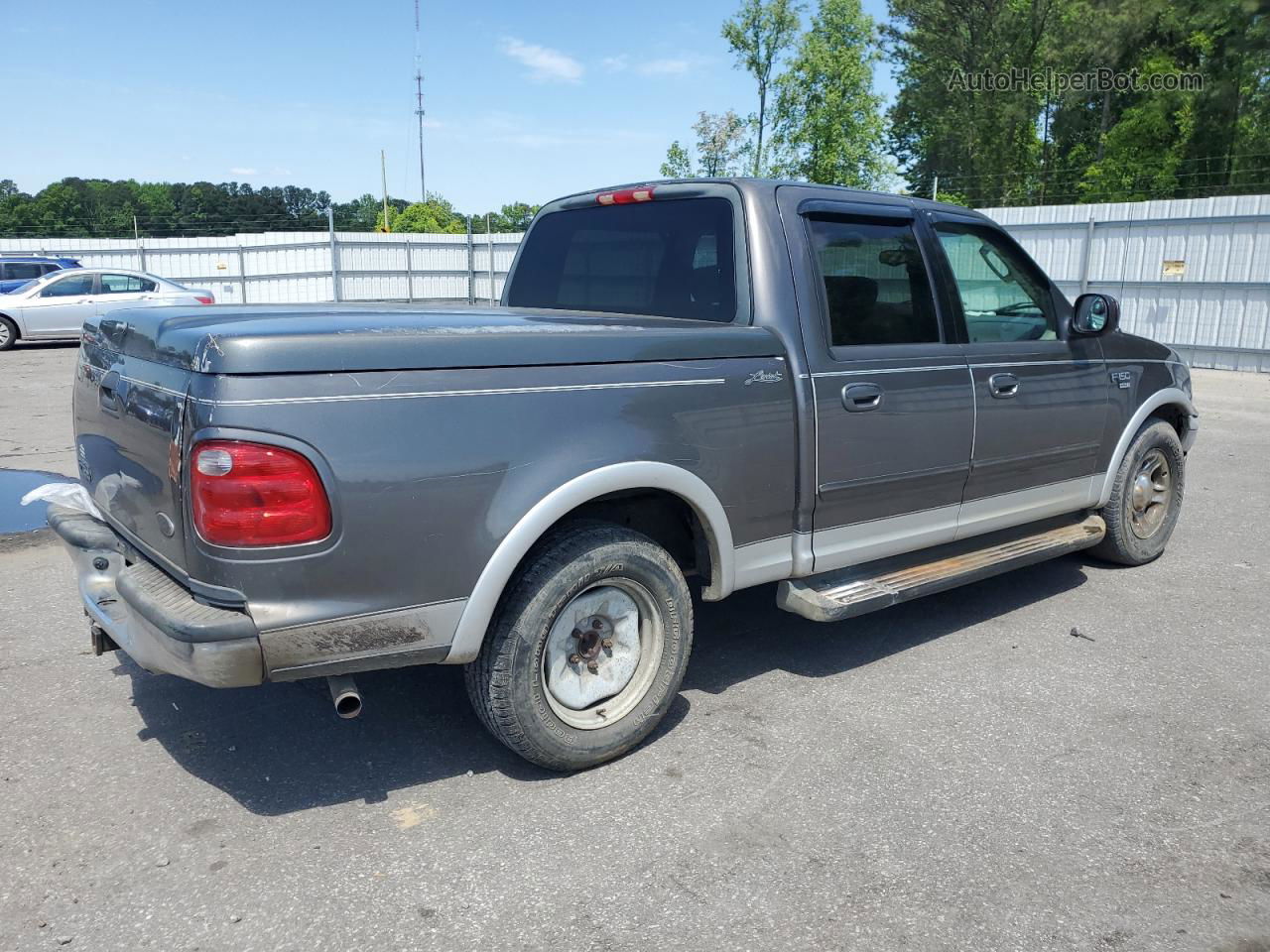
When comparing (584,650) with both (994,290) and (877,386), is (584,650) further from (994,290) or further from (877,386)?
(994,290)

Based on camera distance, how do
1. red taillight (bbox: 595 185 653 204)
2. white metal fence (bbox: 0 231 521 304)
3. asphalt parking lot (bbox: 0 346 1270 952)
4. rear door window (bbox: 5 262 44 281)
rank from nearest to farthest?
asphalt parking lot (bbox: 0 346 1270 952) → red taillight (bbox: 595 185 653 204) → rear door window (bbox: 5 262 44 281) → white metal fence (bbox: 0 231 521 304)

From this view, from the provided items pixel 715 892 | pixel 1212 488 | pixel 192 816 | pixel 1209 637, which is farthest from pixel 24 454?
pixel 1212 488

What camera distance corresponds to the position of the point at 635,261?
14.2 ft

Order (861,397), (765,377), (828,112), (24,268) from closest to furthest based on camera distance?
(765,377)
(861,397)
(24,268)
(828,112)

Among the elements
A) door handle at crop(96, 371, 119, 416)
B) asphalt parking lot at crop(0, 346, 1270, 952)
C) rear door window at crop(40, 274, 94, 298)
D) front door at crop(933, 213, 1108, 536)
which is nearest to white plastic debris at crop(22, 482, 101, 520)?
door handle at crop(96, 371, 119, 416)

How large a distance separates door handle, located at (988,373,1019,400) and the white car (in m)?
15.9

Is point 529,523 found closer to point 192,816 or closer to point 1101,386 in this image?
→ point 192,816

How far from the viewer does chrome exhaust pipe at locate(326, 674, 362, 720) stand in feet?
9.23

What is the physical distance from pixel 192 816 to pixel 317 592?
3.02ft

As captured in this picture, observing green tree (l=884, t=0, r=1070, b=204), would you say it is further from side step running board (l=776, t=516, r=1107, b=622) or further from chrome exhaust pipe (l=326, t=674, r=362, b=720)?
chrome exhaust pipe (l=326, t=674, r=362, b=720)

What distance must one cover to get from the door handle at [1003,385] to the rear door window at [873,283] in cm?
35

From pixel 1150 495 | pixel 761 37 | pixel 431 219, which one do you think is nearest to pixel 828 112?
pixel 761 37

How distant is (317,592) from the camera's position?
106 inches

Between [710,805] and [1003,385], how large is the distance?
A: 7.85 ft
